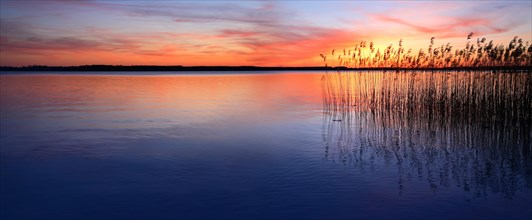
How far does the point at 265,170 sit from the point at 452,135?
4.79 meters

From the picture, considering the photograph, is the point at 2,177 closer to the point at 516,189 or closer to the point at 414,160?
the point at 414,160

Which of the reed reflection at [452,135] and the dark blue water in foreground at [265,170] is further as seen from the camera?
the reed reflection at [452,135]

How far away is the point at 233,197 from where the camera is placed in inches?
184

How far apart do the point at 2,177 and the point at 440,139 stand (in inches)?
295

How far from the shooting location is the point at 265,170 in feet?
19.4

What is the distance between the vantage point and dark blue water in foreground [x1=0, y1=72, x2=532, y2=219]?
14.2 ft

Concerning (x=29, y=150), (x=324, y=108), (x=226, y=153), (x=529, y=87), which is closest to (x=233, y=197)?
(x=226, y=153)

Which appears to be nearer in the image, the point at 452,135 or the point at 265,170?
the point at 265,170

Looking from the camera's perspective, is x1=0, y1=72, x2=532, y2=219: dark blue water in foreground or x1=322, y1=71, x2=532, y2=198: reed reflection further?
x1=322, y1=71, x2=532, y2=198: reed reflection

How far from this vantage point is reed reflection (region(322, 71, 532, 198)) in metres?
5.63

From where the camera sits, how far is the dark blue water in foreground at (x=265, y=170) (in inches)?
170

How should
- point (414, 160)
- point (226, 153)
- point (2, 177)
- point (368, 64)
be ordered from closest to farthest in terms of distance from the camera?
point (2, 177) → point (414, 160) → point (226, 153) → point (368, 64)

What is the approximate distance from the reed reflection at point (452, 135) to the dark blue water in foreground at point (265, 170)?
0.04 m

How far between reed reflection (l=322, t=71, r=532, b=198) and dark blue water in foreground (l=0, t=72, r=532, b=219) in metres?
0.04
